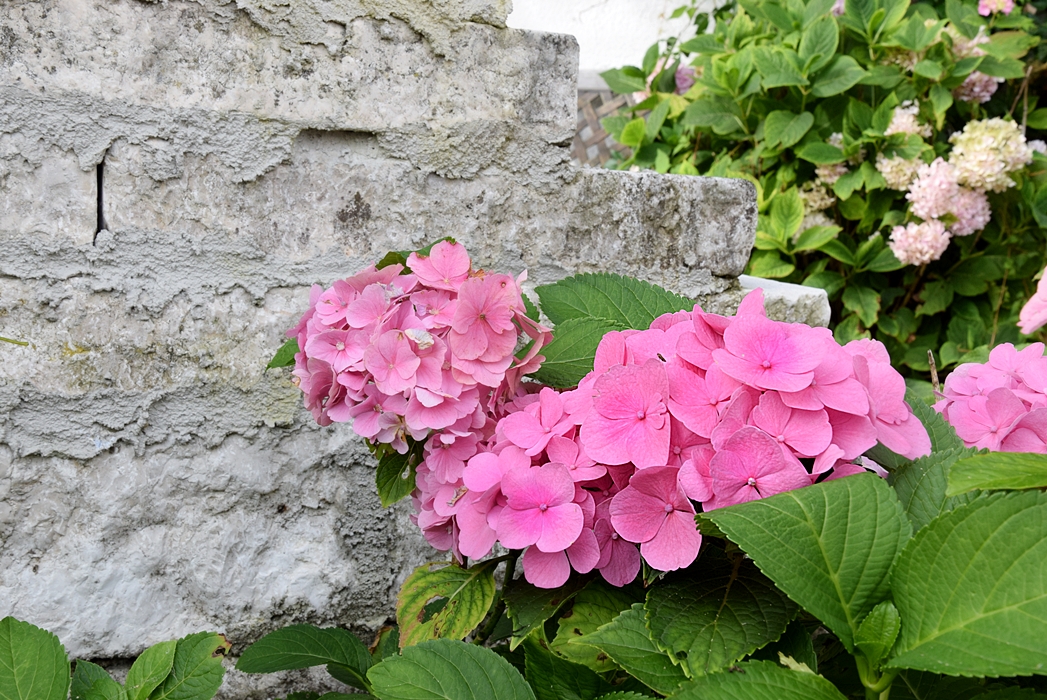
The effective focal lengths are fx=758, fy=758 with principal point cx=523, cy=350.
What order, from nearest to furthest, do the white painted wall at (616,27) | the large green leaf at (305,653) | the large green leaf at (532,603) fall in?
1. the large green leaf at (532,603)
2. the large green leaf at (305,653)
3. the white painted wall at (616,27)

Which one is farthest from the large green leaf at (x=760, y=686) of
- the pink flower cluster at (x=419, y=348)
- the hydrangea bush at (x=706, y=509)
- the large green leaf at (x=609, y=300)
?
the large green leaf at (x=609, y=300)

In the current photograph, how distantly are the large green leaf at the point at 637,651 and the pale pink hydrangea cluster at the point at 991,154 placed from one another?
2.11m

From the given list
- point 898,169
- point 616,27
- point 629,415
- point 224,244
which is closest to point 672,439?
point 629,415

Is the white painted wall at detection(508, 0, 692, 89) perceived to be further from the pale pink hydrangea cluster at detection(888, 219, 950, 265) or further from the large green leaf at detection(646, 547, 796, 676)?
the large green leaf at detection(646, 547, 796, 676)

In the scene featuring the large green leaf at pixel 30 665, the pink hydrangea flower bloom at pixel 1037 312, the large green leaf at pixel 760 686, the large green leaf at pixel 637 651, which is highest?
the pink hydrangea flower bloom at pixel 1037 312

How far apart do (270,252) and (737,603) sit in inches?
33.7

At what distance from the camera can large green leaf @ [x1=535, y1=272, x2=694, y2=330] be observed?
2.76ft

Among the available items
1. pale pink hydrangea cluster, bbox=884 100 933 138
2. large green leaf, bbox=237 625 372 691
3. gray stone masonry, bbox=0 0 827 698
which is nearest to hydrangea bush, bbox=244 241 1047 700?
large green leaf, bbox=237 625 372 691

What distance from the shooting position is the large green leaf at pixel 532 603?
24.0 inches

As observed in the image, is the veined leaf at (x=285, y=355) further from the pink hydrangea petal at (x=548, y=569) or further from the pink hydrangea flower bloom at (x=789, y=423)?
the pink hydrangea flower bloom at (x=789, y=423)

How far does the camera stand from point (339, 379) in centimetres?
71

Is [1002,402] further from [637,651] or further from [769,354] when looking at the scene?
[637,651]

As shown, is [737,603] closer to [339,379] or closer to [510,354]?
[510,354]

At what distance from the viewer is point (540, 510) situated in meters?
0.60
